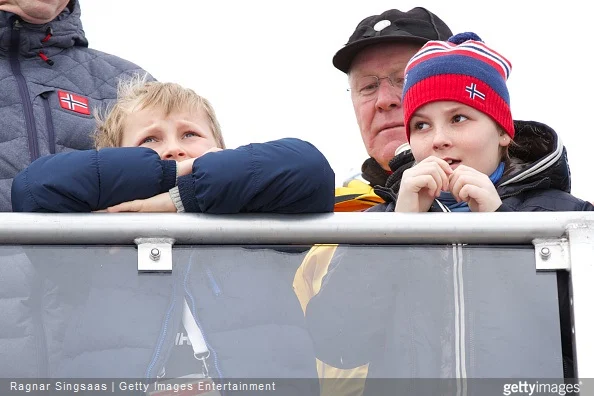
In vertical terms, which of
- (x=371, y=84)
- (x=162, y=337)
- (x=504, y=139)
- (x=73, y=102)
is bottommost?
(x=162, y=337)

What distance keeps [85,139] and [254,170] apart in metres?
1.67

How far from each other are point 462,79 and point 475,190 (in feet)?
2.42

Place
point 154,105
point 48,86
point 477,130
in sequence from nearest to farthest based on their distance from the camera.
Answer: point 477,130 → point 154,105 → point 48,86

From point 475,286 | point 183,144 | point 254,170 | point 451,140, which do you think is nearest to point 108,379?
point 254,170

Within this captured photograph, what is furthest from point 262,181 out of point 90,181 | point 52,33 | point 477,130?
point 52,33

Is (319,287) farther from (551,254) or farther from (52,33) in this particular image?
(52,33)

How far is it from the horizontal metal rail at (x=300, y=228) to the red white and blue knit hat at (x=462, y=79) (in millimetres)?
1084

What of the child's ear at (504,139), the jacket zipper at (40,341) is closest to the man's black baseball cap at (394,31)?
the child's ear at (504,139)

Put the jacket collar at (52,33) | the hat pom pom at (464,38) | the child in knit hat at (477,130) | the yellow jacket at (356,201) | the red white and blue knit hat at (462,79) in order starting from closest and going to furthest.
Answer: the child in knit hat at (477,130)
the red white and blue knit hat at (462,79)
the hat pom pom at (464,38)
the jacket collar at (52,33)
the yellow jacket at (356,201)

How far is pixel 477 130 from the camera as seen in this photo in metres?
3.51

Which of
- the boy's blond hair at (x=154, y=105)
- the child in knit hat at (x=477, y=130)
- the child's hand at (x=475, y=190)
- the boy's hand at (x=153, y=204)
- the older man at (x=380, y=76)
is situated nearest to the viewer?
the boy's hand at (x=153, y=204)

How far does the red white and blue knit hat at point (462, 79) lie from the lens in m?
3.56

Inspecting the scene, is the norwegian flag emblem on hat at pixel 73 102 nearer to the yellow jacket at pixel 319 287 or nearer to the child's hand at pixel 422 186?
the child's hand at pixel 422 186

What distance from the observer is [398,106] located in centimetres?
490
